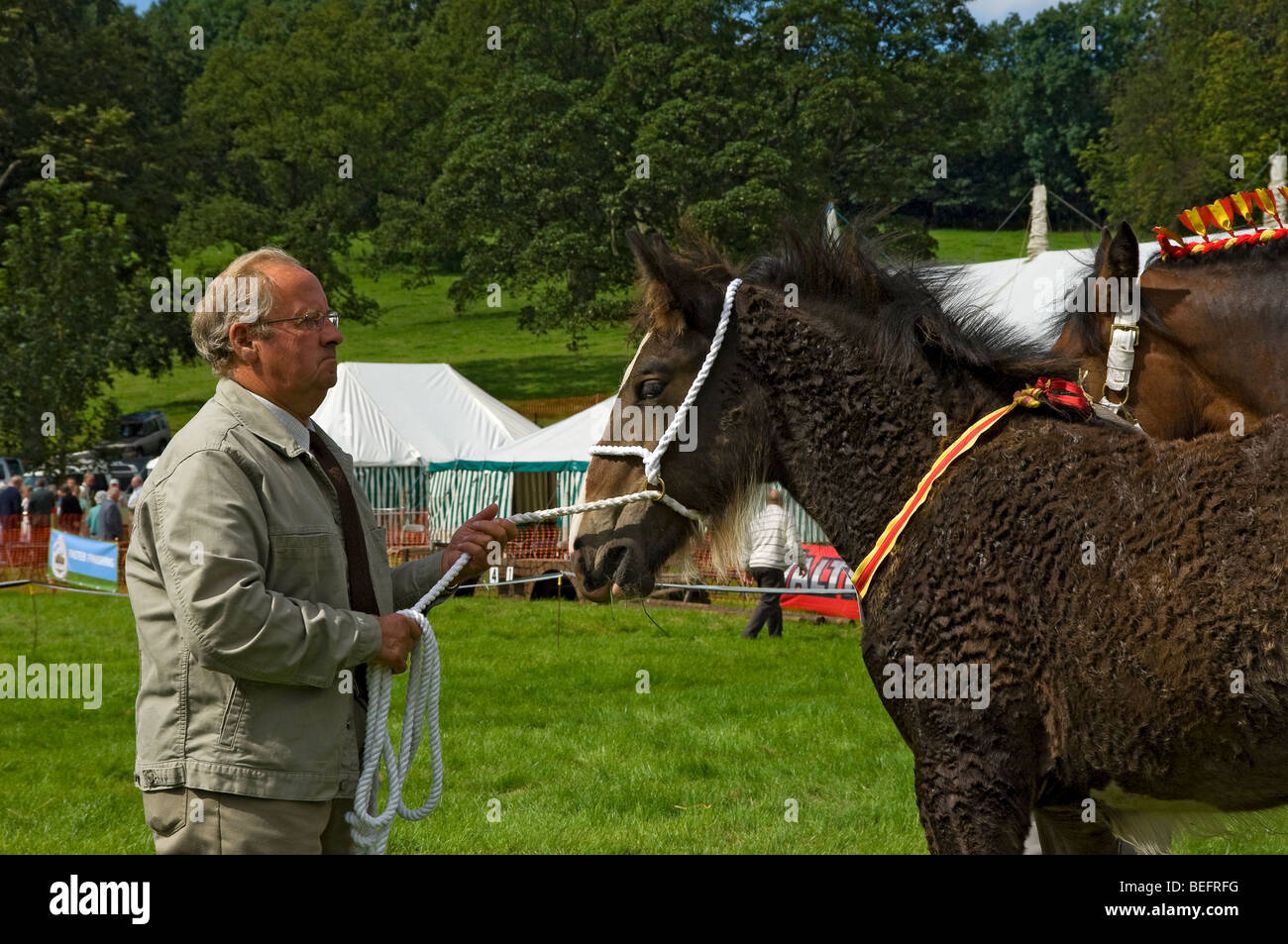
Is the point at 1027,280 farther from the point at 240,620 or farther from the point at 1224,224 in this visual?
the point at 240,620

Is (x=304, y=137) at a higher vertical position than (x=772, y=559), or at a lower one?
higher

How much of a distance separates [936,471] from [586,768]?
549 centimetres

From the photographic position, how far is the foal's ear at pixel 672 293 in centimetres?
374

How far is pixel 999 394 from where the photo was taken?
11.9 ft

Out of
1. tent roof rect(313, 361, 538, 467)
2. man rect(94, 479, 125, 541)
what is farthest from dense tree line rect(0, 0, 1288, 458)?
man rect(94, 479, 125, 541)

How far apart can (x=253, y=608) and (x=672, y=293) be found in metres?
1.63

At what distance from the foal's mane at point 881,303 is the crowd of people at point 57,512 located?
20.5 m

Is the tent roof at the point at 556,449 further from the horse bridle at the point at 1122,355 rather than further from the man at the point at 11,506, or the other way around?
the horse bridle at the point at 1122,355

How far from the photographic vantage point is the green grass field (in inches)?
264

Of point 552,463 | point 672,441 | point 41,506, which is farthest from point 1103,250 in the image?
point 41,506

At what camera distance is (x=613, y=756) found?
8664mm
